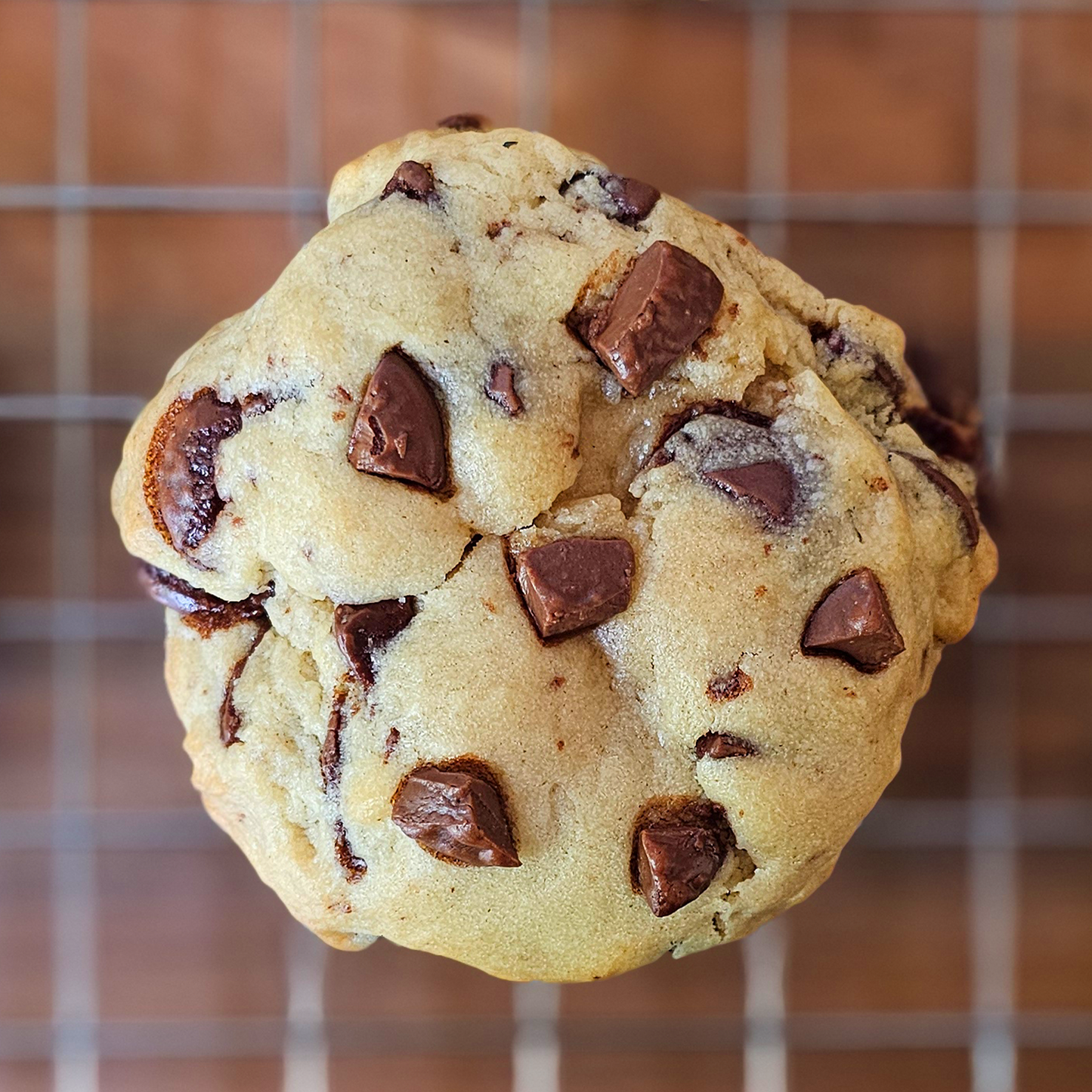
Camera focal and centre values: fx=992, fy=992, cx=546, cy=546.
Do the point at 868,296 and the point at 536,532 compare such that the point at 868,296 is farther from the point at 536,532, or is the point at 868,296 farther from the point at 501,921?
the point at 501,921

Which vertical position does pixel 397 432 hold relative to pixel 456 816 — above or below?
above

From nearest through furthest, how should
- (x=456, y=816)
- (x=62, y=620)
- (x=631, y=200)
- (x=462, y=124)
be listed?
(x=456, y=816)
(x=631, y=200)
(x=462, y=124)
(x=62, y=620)

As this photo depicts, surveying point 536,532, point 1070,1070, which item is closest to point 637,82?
point 536,532

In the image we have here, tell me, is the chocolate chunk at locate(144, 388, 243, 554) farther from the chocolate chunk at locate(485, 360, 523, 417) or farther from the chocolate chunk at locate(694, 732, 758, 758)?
the chocolate chunk at locate(694, 732, 758, 758)

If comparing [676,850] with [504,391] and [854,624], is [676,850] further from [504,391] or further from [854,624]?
[504,391]

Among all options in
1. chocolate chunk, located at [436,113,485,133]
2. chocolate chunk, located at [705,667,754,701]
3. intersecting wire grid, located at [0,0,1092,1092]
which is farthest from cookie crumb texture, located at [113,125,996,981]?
intersecting wire grid, located at [0,0,1092,1092]

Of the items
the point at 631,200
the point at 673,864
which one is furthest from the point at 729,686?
the point at 631,200
